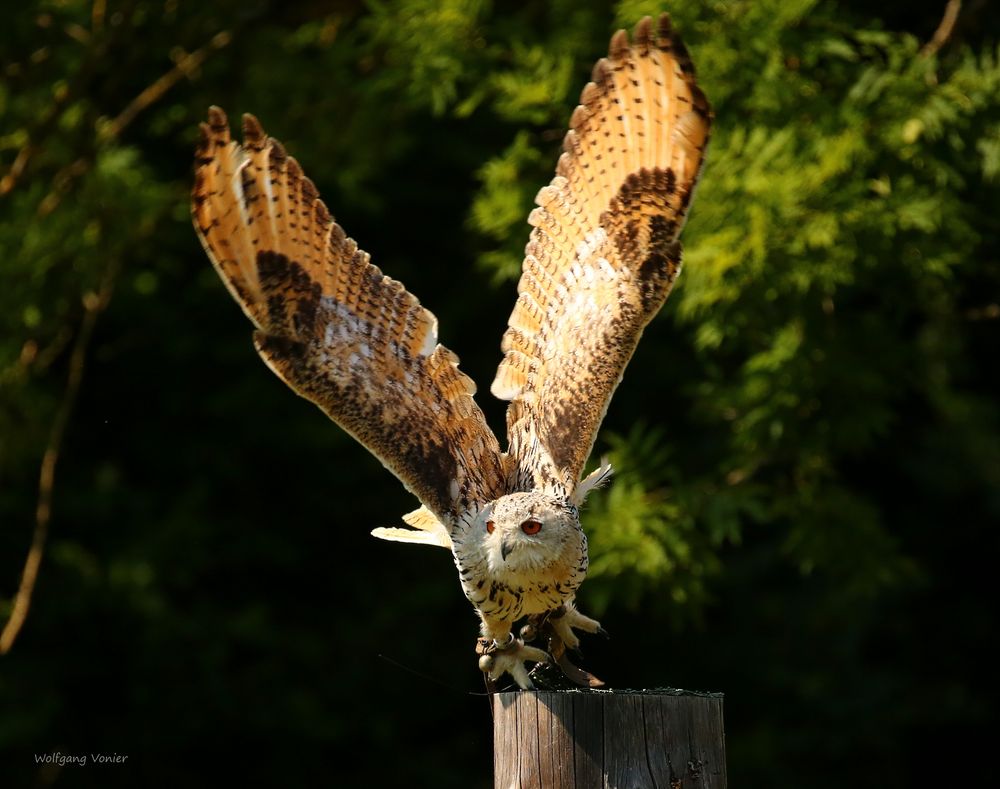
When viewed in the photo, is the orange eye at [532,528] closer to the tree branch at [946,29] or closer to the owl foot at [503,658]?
the owl foot at [503,658]

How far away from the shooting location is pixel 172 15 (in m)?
6.68

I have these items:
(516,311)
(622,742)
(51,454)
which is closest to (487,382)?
(51,454)

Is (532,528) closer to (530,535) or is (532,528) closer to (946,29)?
(530,535)

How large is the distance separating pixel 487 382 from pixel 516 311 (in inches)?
163

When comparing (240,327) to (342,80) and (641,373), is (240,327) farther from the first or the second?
(641,373)

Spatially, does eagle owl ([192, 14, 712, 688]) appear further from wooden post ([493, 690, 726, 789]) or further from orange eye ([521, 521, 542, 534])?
wooden post ([493, 690, 726, 789])

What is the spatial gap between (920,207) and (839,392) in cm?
80

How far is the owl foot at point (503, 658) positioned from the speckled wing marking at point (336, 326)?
33 cm

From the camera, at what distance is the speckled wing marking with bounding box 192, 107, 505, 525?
3621mm

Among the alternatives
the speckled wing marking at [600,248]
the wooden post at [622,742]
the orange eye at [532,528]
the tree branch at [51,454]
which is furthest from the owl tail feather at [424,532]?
the tree branch at [51,454]

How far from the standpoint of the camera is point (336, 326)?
3857 millimetres

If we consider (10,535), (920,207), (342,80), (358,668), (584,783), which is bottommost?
(584,783)

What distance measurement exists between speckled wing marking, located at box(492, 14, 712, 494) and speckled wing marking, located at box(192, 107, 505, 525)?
0.18 metres

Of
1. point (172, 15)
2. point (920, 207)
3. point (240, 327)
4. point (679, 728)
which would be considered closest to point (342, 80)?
point (172, 15)
